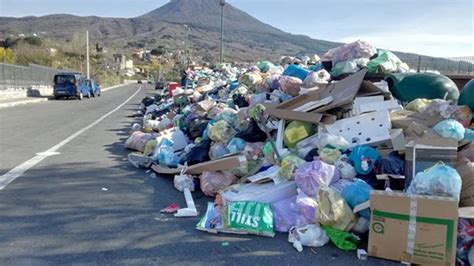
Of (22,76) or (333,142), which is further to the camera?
(22,76)

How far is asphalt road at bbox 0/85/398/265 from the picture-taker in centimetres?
340

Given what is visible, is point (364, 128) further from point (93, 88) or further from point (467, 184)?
point (93, 88)

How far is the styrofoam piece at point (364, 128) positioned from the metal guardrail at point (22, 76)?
23.8 m

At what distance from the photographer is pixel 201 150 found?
638 cm

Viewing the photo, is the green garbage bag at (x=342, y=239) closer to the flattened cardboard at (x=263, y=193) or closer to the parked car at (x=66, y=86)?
the flattened cardboard at (x=263, y=193)

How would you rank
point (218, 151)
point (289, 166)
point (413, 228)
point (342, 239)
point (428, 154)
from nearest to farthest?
point (413, 228), point (342, 239), point (428, 154), point (289, 166), point (218, 151)

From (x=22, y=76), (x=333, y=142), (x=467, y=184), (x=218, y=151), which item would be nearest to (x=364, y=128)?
(x=333, y=142)

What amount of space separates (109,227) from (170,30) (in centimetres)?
15082

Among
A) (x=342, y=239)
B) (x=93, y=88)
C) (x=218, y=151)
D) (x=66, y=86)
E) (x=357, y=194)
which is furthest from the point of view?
(x=93, y=88)

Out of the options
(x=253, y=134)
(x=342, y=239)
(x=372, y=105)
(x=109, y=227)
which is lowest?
(x=109, y=227)

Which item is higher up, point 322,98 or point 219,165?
point 322,98

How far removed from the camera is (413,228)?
3.33 meters

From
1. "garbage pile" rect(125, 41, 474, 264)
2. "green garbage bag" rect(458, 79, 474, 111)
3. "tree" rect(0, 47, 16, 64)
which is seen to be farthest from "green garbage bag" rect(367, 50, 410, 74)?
"tree" rect(0, 47, 16, 64)

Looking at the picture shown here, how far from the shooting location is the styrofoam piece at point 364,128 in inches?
199
